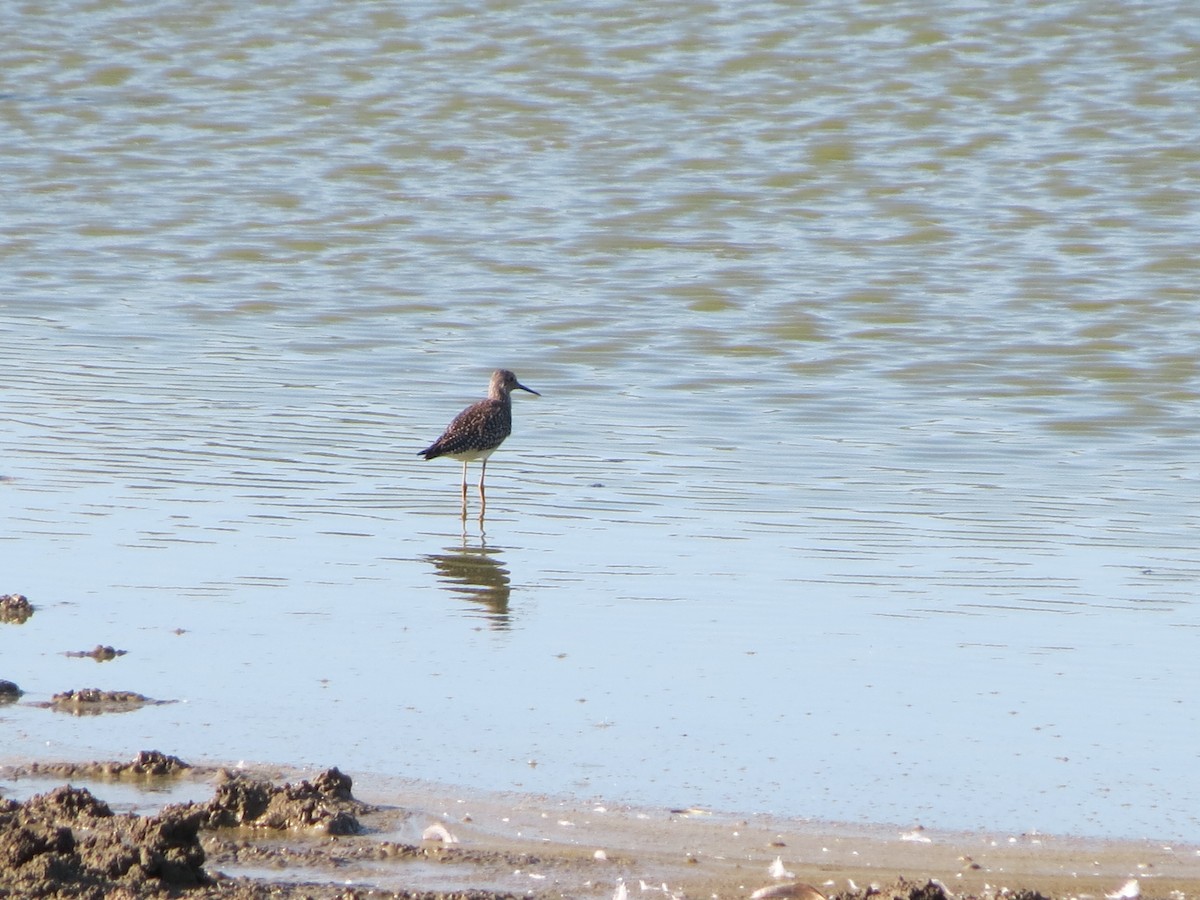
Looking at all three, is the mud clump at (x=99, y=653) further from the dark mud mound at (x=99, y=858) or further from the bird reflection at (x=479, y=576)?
the dark mud mound at (x=99, y=858)

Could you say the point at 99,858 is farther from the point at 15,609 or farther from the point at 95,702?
the point at 15,609

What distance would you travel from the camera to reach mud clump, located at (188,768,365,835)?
15.6 ft

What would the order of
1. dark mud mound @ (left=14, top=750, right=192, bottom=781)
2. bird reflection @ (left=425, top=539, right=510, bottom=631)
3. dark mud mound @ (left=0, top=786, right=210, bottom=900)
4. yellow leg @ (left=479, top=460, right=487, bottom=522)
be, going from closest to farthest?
dark mud mound @ (left=0, top=786, right=210, bottom=900)
dark mud mound @ (left=14, top=750, right=192, bottom=781)
bird reflection @ (left=425, top=539, right=510, bottom=631)
yellow leg @ (left=479, top=460, right=487, bottom=522)

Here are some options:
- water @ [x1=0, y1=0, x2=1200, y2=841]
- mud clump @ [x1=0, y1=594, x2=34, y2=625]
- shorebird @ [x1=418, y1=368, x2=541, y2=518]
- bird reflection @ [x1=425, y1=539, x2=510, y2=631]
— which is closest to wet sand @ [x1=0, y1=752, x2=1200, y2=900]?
water @ [x1=0, y1=0, x2=1200, y2=841]

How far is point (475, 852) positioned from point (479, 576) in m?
2.80

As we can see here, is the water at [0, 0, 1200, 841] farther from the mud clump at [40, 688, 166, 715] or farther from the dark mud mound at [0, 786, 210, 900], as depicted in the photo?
the dark mud mound at [0, 786, 210, 900]

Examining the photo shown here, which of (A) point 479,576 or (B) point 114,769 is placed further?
(A) point 479,576

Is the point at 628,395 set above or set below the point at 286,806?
above

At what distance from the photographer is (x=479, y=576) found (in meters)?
7.39

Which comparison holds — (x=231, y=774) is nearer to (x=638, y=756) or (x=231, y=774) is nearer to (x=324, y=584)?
(x=638, y=756)

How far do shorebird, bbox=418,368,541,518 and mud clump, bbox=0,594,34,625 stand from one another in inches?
94.0

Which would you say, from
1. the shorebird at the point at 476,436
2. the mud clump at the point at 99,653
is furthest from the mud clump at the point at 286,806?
the shorebird at the point at 476,436

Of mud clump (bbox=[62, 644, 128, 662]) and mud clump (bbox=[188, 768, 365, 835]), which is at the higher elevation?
mud clump (bbox=[62, 644, 128, 662])

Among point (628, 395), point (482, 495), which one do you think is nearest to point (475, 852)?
point (482, 495)
